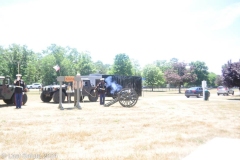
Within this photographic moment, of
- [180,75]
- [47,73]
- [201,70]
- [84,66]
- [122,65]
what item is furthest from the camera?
[201,70]

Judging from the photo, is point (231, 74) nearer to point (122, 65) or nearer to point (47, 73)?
point (47, 73)

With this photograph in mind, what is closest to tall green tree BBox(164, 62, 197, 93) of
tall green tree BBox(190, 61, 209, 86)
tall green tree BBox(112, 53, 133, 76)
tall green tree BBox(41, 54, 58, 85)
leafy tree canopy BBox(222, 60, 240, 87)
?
tall green tree BBox(112, 53, 133, 76)

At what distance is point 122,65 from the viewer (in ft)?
206

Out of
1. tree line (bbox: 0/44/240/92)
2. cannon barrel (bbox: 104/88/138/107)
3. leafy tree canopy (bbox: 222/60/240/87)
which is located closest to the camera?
cannon barrel (bbox: 104/88/138/107)

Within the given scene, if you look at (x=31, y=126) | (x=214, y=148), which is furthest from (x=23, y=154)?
(x=214, y=148)

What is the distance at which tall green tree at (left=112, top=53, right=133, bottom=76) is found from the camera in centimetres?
6253

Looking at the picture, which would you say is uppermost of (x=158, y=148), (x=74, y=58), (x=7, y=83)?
(x=74, y=58)

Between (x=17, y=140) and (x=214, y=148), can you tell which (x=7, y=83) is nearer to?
(x=17, y=140)

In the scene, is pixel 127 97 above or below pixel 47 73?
below

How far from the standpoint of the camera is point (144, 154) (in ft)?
14.3

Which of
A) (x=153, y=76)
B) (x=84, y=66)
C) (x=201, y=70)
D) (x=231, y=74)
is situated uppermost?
(x=201, y=70)

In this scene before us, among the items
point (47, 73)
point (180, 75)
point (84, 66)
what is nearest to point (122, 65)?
point (84, 66)

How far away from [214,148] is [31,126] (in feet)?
17.1

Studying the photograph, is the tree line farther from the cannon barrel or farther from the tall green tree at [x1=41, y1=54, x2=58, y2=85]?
the cannon barrel
